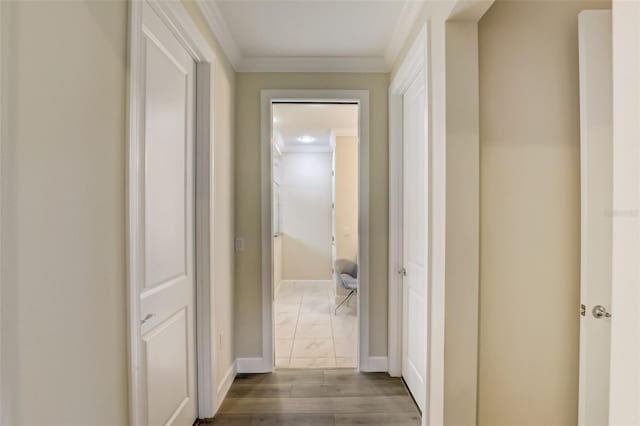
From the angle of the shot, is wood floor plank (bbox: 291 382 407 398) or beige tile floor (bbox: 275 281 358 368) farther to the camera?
beige tile floor (bbox: 275 281 358 368)

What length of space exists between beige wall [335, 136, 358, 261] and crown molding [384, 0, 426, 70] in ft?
7.80

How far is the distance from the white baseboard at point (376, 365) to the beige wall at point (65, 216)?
1.88 meters

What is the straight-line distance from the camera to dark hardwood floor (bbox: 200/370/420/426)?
205cm

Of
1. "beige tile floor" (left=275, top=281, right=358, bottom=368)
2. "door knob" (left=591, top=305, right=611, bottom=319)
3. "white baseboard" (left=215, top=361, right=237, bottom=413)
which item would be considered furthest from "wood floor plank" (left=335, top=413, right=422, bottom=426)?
"door knob" (left=591, top=305, right=611, bottom=319)

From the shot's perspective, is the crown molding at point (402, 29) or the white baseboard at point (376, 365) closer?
the crown molding at point (402, 29)

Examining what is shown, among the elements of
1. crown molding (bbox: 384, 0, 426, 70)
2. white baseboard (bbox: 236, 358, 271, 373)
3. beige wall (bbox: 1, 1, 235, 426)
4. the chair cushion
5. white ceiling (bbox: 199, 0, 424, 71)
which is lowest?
white baseboard (bbox: 236, 358, 271, 373)

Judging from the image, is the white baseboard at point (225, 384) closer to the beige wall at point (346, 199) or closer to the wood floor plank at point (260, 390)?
the wood floor plank at point (260, 390)

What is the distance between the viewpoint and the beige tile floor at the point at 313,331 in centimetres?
289

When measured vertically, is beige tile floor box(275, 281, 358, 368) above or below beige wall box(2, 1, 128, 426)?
below

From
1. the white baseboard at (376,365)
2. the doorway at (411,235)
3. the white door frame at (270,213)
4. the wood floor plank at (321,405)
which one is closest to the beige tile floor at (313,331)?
the white baseboard at (376,365)

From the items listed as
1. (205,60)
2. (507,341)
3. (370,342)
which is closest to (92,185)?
(205,60)

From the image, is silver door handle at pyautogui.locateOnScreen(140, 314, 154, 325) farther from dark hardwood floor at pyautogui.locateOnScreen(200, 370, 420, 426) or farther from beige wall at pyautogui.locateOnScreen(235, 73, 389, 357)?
beige wall at pyautogui.locateOnScreen(235, 73, 389, 357)

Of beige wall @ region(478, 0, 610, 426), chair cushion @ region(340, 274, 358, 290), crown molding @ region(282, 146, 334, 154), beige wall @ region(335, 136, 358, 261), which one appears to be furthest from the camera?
crown molding @ region(282, 146, 334, 154)

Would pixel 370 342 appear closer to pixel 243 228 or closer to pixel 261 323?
pixel 261 323
